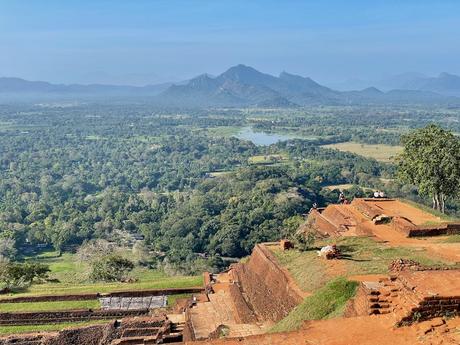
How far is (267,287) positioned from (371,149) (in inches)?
4584

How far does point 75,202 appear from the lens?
78125 millimetres

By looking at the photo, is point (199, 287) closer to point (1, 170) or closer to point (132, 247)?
point (132, 247)

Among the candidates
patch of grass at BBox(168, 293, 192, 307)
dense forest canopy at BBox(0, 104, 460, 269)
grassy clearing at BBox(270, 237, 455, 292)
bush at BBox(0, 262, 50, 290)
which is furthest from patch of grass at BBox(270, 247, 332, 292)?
bush at BBox(0, 262, 50, 290)

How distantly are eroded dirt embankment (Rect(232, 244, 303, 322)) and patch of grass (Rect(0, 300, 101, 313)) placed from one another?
6.15 metres

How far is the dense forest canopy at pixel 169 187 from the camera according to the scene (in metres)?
55.5

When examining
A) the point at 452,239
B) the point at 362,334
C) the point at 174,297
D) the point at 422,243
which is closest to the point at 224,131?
the point at 174,297

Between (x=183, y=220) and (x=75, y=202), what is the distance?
26.2 m

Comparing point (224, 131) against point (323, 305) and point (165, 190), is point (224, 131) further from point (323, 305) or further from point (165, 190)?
point (323, 305)

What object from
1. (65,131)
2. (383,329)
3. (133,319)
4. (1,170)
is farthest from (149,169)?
(383,329)

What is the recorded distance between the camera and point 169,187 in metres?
94.0

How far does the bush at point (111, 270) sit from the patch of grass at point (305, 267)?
12078 millimetres

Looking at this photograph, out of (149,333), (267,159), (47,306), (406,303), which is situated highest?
(406,303)

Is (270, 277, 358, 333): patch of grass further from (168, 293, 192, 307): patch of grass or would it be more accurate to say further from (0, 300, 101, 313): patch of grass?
(0, 300, 101, 313): patch of grass

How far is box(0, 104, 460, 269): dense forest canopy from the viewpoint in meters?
55.5
